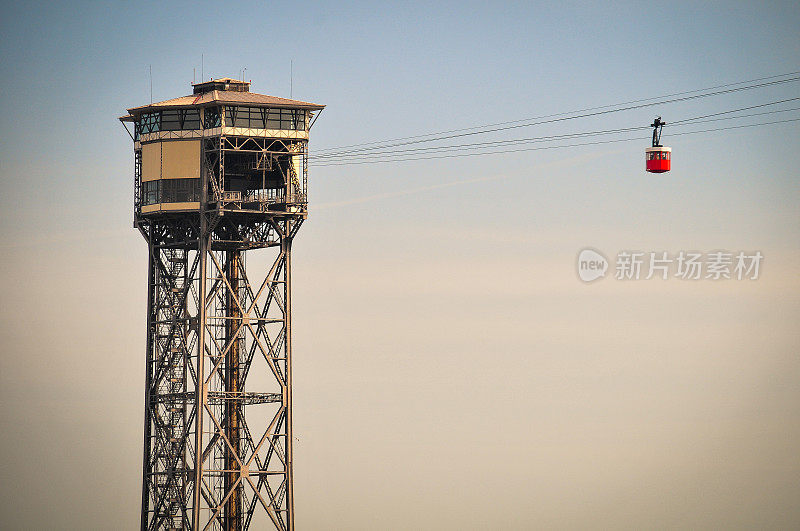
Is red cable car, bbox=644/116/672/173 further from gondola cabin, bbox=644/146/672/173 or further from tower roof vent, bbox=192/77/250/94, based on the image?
tower roof vent, bbox=192/77/250/94

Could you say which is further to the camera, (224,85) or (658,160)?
(224,85)

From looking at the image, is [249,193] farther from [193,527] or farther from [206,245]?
[193,527]

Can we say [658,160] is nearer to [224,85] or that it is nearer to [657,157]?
[657,157]

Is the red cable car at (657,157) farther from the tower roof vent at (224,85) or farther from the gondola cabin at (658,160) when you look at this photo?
the tower roof vent at (224,85)

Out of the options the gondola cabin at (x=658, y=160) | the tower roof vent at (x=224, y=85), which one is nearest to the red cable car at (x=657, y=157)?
the gondola cabin at (x=658, y=160)

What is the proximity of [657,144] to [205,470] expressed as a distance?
4722cm

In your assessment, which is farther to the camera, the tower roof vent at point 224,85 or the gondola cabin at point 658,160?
the tower roof vent at point 224,85

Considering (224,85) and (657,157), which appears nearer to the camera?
(657,157)

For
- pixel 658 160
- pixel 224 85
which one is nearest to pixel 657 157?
pixel 658 160

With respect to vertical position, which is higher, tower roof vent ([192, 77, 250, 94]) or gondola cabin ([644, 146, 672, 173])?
tower roof vent ([192, 77, 250, 94])

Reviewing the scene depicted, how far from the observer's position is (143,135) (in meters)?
133

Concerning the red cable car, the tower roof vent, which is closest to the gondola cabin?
the red cable car

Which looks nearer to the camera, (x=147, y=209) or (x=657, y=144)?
(x=657, y=144)

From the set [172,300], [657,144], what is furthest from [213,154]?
[657,144]
